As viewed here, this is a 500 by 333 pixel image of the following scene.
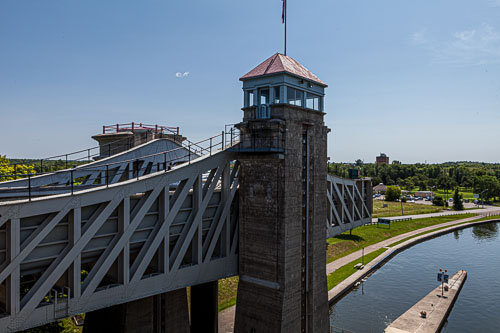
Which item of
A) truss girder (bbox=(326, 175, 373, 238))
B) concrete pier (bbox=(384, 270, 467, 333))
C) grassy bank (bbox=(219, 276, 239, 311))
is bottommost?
concrete pier (bbox=(384, 270, 467, 333))

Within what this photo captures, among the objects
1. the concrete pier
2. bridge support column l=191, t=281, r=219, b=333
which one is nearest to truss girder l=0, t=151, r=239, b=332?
bridge support column l=191, t=281, r=219, b=333

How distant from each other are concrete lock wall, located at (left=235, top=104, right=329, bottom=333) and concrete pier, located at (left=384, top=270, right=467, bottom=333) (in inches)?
427

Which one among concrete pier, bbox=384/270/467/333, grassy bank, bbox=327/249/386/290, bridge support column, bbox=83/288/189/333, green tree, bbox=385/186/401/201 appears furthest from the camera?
green tree, bbox=385/186/401/201

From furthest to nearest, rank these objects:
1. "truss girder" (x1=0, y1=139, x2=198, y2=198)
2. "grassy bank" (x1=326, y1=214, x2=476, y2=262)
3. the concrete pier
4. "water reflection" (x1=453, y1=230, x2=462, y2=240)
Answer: "water reflection" (x1=453, y1=230, x2=462, y2=240)
"grassy bank" (x1=326, y1=214, x2=476, y2=262)
the concrete pier
"truss girder" (x1=0, y1=139, x2=198, y2=198)

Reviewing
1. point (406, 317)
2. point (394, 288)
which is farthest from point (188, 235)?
point (394, 288)

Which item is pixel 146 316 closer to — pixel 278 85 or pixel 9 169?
pixel 278 85

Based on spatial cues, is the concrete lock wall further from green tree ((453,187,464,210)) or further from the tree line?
the tree line

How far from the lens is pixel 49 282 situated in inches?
503

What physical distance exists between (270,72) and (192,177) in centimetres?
705

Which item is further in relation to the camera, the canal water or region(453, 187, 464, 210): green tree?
region(453, 187, 464, 210): green tree

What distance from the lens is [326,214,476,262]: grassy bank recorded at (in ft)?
165

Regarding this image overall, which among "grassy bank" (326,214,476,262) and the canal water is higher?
"grassy bank" (326,214,476,262)

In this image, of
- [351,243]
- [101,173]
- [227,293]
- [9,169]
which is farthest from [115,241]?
[351,243]

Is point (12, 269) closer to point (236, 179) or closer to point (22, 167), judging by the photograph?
point (236, 179)
